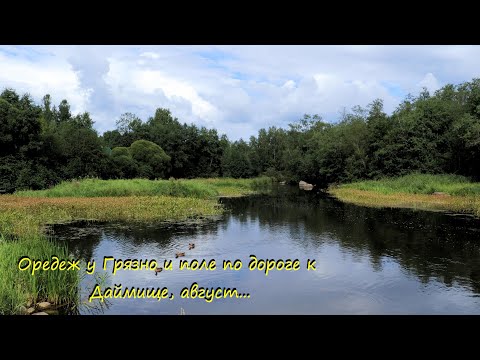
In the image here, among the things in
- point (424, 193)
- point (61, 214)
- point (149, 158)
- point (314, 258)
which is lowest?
point (314, 258)

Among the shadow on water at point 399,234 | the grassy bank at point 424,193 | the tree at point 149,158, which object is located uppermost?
the tree at point 149,158

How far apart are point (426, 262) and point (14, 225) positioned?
51.3ft

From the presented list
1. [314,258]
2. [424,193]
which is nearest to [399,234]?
[314,258]

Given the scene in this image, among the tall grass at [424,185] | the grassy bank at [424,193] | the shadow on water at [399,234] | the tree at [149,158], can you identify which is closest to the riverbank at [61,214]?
the shadow on water at [399,234]

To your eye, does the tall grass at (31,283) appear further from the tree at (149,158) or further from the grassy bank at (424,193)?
the tree at (149,158)

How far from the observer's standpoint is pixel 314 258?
14.5 m

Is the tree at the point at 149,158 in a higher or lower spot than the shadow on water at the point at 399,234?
higher

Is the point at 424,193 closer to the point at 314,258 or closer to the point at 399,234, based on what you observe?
the point at 399,234

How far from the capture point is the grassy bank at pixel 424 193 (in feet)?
95.9

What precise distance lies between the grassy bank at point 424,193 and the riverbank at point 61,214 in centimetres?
1381

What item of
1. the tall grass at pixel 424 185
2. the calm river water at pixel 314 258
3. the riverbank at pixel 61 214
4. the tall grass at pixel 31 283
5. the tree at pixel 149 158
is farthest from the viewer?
the tree at pixel 149 158

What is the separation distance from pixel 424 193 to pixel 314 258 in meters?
26.8
